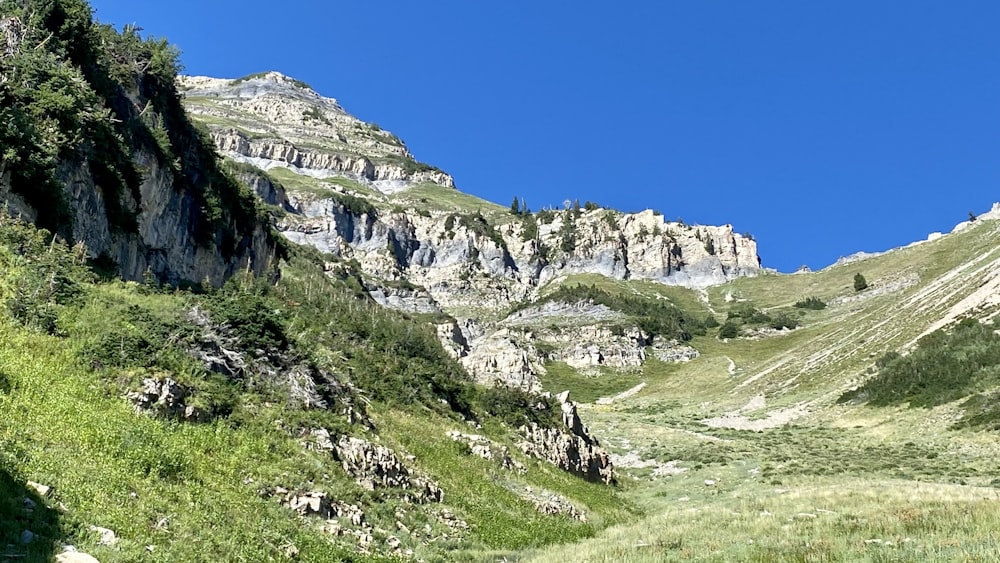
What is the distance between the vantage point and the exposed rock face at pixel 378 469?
54.3 ft

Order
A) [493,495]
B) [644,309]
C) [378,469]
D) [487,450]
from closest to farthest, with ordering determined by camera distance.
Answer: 1. [378,469]
2. [493,495]
3. [487,450]
4. [644,309]

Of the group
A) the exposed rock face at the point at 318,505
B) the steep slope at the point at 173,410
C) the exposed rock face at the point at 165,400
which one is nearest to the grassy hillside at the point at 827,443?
the steep slope at the point at 173,410

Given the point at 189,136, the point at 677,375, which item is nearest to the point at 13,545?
the point at 189,136

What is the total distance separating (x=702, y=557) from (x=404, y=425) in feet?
41.4

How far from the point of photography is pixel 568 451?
31.8m

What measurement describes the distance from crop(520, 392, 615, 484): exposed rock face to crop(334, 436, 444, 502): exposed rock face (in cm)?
1166

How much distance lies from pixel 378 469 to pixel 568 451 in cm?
1634

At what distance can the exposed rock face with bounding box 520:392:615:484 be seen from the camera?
30.4 metres

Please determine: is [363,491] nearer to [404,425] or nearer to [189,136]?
[404,425]

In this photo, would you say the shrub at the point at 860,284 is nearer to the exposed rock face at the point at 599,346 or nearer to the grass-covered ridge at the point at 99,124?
the exposed rock face at the point at 599,346

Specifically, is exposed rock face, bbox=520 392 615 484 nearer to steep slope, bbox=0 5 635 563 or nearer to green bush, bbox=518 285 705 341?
steep slope, bbox=0 5 635 563

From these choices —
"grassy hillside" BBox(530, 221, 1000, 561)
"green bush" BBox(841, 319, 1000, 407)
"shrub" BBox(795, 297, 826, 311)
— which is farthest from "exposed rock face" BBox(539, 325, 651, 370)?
"green bush" BBox(841, 319, 1000, 407)

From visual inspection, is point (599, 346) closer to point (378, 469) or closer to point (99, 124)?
point (99, 124)

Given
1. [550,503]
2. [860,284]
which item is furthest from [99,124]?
[860,284]
